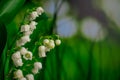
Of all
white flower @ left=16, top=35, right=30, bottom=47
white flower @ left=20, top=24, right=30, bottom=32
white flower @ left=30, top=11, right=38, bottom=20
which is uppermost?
white flower @ left=30, top=11, right=38, bottom=20

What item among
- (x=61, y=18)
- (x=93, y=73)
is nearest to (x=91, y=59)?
(x=93, y=73)

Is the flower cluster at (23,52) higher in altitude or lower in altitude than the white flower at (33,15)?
lower

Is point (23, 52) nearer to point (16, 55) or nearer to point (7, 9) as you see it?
point (16, 55)

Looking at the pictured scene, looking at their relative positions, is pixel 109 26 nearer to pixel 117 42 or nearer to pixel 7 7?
pixel 117 42

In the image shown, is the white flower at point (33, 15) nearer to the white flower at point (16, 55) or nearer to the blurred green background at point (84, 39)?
the white flower at point (16, 55)

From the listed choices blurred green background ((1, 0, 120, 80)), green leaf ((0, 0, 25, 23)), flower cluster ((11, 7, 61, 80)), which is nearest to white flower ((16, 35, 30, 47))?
flower cluster ((11, 7, 61, 80))

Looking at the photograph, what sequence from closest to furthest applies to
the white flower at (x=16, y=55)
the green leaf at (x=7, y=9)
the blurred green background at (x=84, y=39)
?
the white flower at (x=16, y=55)
the green leaf at (x=7, y=9)
the blurred green background at (x=84, y=39)

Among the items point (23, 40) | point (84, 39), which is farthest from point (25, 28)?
point (84, 39)

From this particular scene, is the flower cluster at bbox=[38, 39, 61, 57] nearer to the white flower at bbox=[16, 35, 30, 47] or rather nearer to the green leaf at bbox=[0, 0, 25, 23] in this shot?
the white flower at bbox=[16, 35, 30, 47]

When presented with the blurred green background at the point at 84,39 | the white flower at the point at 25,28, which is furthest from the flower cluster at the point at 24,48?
the blurred green background at the point at 84,39

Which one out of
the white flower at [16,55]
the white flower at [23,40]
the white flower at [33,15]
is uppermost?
the white flower at [33,15]
